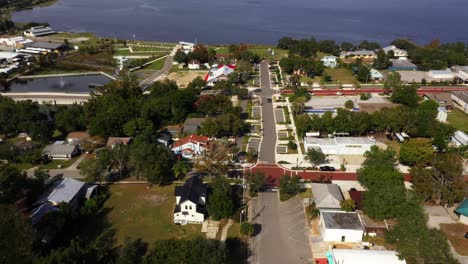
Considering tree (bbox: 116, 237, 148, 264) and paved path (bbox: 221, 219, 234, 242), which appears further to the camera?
paved path (bbox: 221, 219, 234, 242)

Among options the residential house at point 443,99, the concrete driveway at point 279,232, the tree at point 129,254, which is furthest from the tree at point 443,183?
the residential house at point 443,99

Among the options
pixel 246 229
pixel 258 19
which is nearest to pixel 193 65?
pixel 246 229

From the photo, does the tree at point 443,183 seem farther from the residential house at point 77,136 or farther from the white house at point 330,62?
the white house at point 330,62

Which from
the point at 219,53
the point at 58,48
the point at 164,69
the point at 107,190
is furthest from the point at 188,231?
the point at 58,48

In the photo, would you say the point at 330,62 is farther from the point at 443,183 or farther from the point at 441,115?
the point at 443,183

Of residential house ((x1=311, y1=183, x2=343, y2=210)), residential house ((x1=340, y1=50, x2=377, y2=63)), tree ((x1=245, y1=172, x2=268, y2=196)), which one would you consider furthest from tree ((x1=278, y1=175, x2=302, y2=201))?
residential house ((x1=340, y1=50, x2=377, y2=63))

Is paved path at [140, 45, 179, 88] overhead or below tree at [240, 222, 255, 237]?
overhead

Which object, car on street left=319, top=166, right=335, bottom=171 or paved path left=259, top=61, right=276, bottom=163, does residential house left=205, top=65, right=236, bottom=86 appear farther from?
car on street left=319, top=166, right=335, bottom=171
